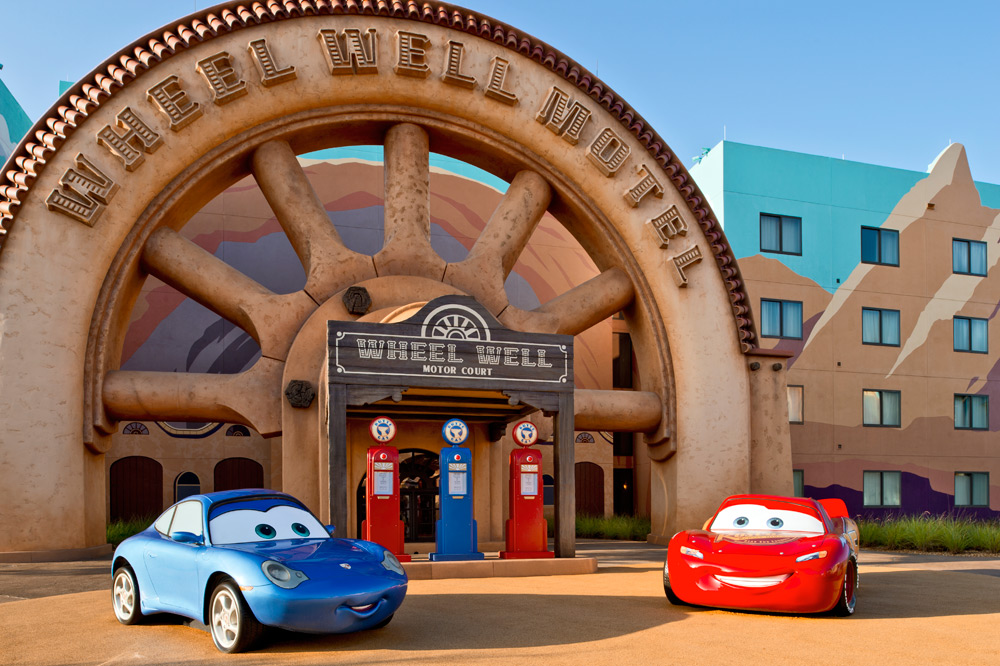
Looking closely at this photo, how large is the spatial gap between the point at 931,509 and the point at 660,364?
16329 millimetres

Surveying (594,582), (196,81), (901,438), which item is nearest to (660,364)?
(594,582)

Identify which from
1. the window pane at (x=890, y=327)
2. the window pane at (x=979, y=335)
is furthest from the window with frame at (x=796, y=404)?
the window pane at (x=979, y=335)

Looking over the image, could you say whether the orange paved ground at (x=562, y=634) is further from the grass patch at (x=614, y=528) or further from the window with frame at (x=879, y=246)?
the window with frame at (x=879, y=246)

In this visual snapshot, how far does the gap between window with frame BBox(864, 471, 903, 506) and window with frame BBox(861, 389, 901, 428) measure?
70.6 inches

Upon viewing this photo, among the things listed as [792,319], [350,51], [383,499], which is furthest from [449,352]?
[792,319]

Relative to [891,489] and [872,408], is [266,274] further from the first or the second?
[891,489]

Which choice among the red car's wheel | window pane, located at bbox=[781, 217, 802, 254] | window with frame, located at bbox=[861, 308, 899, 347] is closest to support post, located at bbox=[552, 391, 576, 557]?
the red car's wheel

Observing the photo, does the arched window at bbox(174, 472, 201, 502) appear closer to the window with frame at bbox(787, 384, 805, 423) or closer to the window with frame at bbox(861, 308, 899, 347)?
the window with frame at bbox(787, 384, 805, 423)

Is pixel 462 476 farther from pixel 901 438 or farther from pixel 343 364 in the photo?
pixel 901 438

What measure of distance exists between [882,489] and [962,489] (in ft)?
12.4

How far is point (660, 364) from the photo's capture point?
76.0 feet

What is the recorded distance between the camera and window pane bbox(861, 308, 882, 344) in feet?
109

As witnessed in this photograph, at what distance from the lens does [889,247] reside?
3394 cm

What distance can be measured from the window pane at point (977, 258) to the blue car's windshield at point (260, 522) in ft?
106
